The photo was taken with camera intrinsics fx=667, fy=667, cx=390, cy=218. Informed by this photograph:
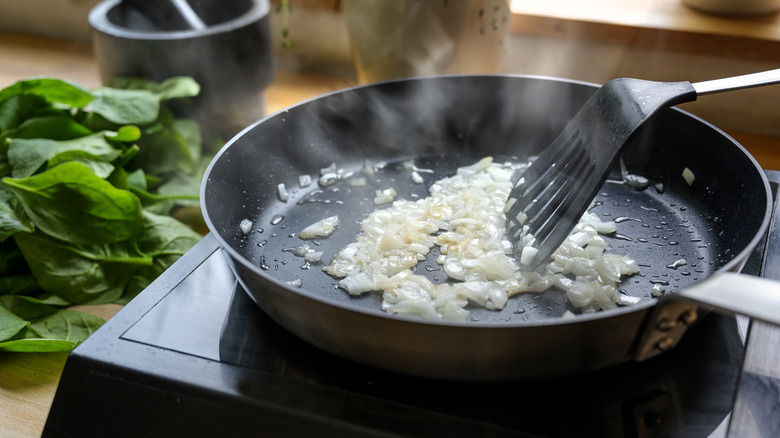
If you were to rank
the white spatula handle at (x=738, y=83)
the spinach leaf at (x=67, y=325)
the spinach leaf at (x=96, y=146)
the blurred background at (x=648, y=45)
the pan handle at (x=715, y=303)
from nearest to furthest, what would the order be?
the pan handle at (x=715, y=303) < the white spatula handle at (x=738, y=83) < the spinach leaf at (x=67, y=325) < the spinach leaf at (x=96, y=146) < the blurred background at (x=648, y=45)

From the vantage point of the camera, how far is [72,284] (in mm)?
820

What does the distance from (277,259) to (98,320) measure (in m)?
0.24

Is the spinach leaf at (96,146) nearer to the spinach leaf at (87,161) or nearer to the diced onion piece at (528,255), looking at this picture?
the spinach leaf at (87,161)

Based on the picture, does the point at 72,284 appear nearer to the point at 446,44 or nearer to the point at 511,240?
the point at 511,240

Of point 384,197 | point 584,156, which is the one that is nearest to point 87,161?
point 384,197

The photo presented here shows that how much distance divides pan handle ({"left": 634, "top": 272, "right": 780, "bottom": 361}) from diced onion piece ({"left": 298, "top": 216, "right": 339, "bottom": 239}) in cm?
40

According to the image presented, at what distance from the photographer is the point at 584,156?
0.72m

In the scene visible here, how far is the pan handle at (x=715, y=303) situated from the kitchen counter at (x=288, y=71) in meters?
0.60

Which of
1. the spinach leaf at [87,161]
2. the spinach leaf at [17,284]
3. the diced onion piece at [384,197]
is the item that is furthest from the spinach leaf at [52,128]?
the diced onion piece at [384,197]

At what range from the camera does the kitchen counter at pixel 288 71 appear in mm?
709

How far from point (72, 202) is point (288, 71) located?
0.79 m

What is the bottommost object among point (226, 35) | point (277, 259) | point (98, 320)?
point (98, 320)

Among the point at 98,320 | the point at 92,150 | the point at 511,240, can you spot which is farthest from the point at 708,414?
the point at 92,150

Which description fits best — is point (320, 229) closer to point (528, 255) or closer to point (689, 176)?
point (528, 255)
